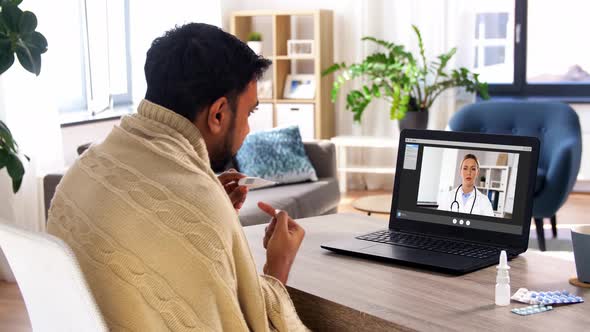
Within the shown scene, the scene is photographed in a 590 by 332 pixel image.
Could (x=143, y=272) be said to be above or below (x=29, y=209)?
above

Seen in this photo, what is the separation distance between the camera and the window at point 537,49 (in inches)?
272

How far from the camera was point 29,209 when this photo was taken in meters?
4.73

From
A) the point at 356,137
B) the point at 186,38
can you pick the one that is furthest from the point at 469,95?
the point at 186,38

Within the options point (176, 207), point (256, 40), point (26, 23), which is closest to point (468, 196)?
point (176, 207)

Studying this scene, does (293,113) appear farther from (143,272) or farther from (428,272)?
(143,272)

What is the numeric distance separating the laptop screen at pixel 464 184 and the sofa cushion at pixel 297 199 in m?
2.00

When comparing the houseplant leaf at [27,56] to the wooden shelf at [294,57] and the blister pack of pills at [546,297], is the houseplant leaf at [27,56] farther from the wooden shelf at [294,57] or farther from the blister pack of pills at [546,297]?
the wooden shelf at [294,57]

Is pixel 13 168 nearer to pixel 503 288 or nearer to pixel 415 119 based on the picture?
pixel 503 288

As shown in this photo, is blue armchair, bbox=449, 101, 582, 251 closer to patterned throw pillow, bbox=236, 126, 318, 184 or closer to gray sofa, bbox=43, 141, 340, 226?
gray sofa, bbox=43, 141, 340, 226

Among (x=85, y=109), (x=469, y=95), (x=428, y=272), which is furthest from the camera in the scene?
(x=469, y=95)

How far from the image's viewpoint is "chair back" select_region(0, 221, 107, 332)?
1.31 meters

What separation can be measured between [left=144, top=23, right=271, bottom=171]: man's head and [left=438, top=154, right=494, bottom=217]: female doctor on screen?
725mm

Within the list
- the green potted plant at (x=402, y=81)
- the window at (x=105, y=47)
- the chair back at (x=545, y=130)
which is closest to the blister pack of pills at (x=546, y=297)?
the chair back at (x=545, y=130)

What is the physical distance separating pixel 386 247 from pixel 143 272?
0.83 m
